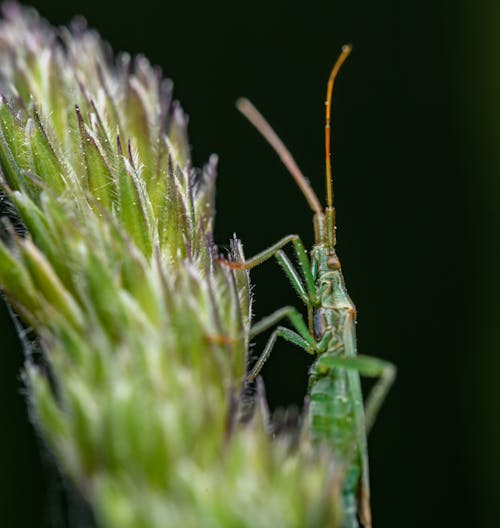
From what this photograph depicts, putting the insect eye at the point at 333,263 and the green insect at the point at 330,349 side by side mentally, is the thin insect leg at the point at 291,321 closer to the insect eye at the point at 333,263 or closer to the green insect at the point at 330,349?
the green insect at the point at 330,349

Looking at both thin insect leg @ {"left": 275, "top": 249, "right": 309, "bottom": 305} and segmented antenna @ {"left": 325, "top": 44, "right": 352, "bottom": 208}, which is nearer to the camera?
segmented antenna @ {"left": 325, "top": 44, "right": 352, "bottom": 208}

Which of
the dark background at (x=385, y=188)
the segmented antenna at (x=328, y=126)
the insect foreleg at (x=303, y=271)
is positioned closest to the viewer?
the segmented antenna at (x=328, y=126)

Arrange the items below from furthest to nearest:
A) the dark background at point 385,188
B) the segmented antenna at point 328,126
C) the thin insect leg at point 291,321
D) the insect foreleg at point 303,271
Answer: the dark background at point 385,188 < the insect foreleg at point 303,271 < the segmented antenna at point 328,126 < the thin insect leg at point 291,321

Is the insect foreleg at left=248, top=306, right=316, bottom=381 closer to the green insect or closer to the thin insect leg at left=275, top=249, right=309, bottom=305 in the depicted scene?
the green insect

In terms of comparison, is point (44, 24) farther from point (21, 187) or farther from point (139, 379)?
point (139, 379)

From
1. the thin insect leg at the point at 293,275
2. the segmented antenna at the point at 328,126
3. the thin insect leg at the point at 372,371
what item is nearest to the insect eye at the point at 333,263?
the thin insect leg at the point at 293,275

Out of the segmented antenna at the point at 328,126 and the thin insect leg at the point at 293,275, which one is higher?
the segmented antenna at the point at 328,126

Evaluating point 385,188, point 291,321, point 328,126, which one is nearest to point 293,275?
point 291,321

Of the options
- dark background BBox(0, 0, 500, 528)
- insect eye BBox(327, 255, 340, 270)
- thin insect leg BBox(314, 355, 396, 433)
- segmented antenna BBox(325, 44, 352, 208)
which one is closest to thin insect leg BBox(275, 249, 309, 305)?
insect eye BBox(327, 255, 340, 270)

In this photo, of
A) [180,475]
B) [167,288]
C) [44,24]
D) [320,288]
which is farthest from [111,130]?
[180,475]
